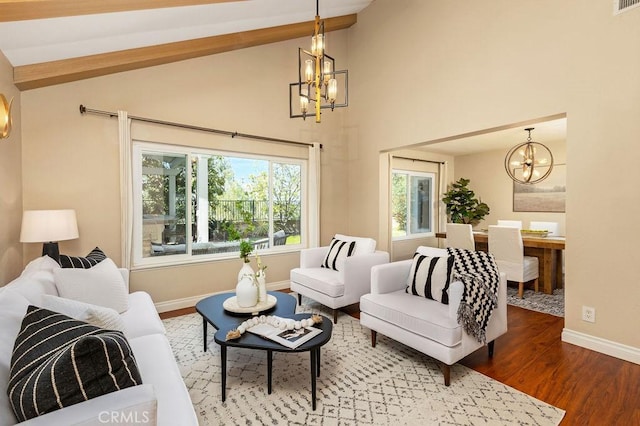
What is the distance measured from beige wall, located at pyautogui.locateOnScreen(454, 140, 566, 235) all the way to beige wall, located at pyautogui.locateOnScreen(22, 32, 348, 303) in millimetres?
3700

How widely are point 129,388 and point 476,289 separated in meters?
2.18

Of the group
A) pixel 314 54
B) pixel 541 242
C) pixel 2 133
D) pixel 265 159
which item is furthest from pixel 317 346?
pixel 541 242

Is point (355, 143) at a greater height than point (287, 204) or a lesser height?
greater

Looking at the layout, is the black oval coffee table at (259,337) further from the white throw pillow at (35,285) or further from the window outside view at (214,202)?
the white throw pillow at (35,285)

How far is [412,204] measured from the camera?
22.1 ft

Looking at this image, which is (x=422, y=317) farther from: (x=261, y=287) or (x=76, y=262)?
(x=76, y=262)

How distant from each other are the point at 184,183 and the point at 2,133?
199 centimetres

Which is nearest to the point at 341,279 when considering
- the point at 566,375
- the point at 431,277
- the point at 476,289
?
the point at 431,277

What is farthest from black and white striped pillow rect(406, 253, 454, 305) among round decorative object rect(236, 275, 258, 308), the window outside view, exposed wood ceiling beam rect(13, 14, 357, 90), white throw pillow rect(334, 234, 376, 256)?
exposed wood ceiling beam rect(13, 14, 357, 90)

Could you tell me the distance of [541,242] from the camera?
422cm

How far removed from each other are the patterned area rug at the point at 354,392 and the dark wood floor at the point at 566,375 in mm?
132

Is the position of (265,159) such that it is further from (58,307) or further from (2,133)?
(58,307)

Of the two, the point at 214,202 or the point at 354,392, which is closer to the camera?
the point at 354,392

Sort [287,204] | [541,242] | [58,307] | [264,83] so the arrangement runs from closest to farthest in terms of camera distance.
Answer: [58,307] < [541,242] < [264,83] < [287,204]
